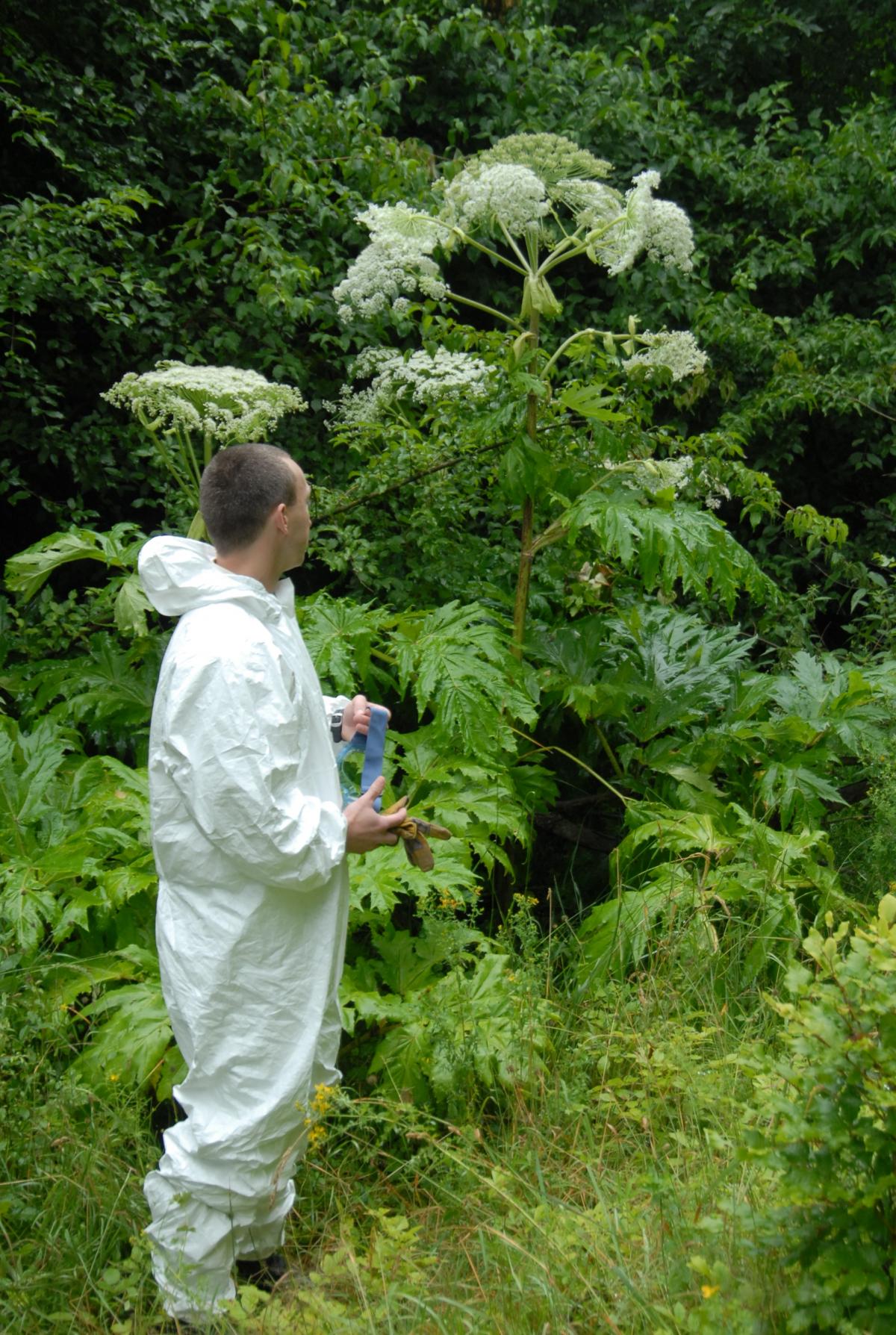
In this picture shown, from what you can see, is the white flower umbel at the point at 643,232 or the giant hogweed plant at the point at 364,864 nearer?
the giant hogweed plant at the point at 364,864

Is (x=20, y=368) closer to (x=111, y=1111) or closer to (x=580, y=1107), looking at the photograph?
(x=111, y=1111)

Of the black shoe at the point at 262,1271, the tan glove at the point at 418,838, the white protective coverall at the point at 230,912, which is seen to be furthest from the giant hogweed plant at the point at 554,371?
the black shoe at the point at 262,1271

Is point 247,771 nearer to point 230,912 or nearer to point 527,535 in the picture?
point 230,912

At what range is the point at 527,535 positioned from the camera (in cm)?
415

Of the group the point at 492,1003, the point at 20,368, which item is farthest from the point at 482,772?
the point at 20,368

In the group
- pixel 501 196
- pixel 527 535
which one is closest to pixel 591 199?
pixel 501 196

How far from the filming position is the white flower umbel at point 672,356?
4078mm

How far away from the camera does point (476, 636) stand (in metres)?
3.89

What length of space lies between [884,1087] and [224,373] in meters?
3.04

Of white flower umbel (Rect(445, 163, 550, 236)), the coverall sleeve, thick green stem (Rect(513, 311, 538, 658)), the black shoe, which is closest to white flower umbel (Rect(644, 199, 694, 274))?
white flower umbel (Rect(445, 163, 550, 236))

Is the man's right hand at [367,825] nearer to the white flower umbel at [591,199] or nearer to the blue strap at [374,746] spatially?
the blue strap at [374,746]

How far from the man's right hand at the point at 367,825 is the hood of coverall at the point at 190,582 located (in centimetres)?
44

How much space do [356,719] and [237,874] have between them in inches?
22.7

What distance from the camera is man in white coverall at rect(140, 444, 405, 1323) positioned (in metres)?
2.33
